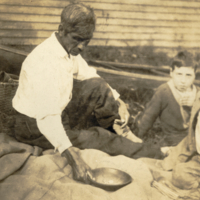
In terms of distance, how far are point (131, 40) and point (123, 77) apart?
0.37 metres

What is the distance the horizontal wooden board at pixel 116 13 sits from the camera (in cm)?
204

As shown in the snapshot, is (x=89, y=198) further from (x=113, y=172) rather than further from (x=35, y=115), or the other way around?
(x=35, y=115)

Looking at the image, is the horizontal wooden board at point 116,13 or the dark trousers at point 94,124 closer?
the horizontal wooden board at point 116,13

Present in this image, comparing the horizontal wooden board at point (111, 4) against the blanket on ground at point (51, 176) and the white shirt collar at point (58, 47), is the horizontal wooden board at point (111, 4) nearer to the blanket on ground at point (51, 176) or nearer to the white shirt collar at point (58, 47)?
the white shirt collar at point (58, 47)

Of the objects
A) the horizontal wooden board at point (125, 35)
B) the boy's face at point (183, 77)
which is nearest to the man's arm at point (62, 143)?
the horizontal wooden board at point (125, 35)

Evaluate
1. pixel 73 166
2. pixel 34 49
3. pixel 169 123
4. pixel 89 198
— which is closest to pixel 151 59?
pixel 169 123

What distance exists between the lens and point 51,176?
6.13 feet

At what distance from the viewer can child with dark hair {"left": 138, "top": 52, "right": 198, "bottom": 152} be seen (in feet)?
7.52

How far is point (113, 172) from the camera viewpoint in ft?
6.40

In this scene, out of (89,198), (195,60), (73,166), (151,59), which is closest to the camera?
(89,198)

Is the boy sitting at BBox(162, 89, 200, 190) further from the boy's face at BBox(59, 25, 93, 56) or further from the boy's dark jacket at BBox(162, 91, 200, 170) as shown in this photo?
the boy's face at BBox(59, 25, 93, 56)

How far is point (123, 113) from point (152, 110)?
29 centimetres

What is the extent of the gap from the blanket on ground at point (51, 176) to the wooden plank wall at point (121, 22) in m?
0.93

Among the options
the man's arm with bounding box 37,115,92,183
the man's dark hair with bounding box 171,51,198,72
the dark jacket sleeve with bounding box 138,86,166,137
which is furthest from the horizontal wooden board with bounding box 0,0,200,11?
the man's arm with bounding box 37,115,92,183
